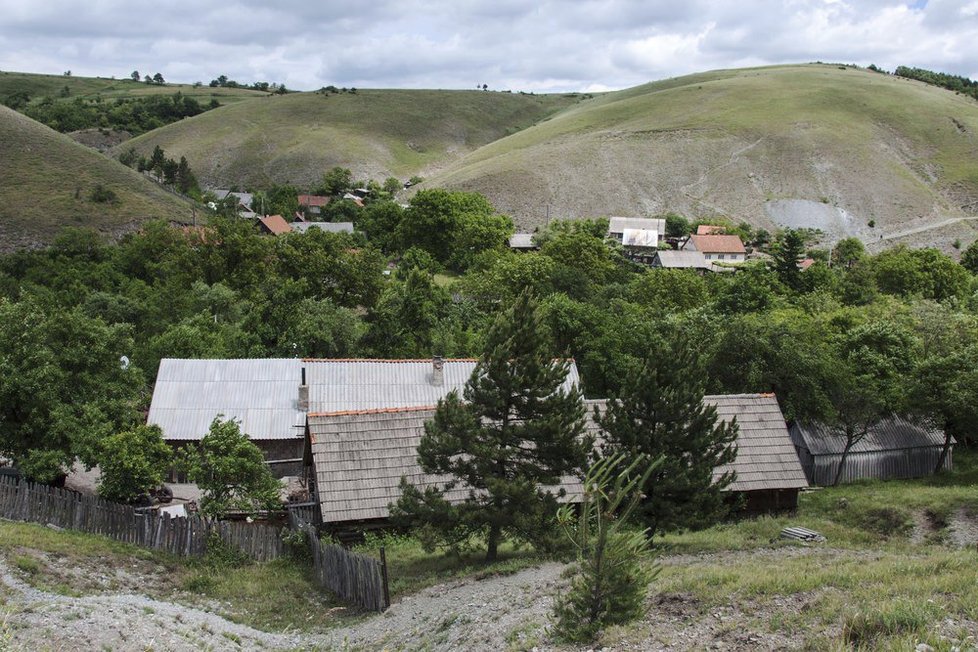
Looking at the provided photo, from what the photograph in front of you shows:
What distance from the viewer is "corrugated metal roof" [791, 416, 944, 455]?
30.4m

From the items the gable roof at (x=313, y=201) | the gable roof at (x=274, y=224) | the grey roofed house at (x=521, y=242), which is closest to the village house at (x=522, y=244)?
the grey roofed house at (x=521, y=242)

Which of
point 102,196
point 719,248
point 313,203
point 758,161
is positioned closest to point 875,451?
point 719,248

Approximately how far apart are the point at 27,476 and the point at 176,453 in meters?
5.07

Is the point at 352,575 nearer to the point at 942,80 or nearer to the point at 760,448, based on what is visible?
the point at 760,448

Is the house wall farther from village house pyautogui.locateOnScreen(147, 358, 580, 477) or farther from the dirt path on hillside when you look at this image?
the dirt path on hillside

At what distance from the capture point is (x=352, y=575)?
16.6 meters

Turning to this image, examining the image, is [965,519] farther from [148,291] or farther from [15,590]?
[148,291]

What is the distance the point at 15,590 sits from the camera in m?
14.2

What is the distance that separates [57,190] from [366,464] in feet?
235

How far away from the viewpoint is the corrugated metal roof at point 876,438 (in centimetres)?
3036

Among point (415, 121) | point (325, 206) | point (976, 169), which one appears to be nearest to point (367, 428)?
point (325, 206)

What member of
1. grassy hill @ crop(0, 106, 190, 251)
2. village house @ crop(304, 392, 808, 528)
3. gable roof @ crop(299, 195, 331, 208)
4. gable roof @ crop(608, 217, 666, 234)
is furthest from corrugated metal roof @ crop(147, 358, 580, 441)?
gable roof @ crop(299, 195, 331, 208)

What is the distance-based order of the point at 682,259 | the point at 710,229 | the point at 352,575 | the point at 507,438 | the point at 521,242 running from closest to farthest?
the point at 352,575 < the point at 507,438 < the point at 682,259 < the point at 521,242 < the point at 710,229

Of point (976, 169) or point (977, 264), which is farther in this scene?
point (976, 169)
